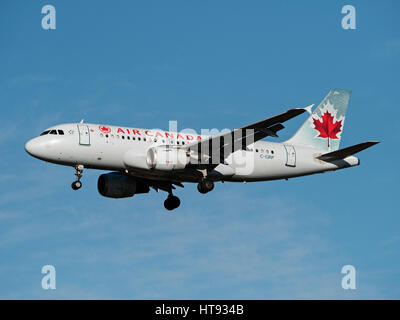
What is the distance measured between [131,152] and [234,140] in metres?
6.42

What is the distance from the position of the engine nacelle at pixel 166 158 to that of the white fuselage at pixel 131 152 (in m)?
0.40

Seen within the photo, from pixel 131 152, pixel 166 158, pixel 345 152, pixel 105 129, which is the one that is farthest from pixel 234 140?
pixel 345 152

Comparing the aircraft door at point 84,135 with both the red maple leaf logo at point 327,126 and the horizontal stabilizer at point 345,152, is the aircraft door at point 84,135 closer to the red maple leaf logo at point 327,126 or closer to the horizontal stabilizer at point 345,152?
the horizontal stabilizer at point 345,152

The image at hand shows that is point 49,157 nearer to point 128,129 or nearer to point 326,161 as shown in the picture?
point 128,129

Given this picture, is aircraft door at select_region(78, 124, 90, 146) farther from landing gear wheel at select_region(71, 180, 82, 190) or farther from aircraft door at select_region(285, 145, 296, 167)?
aircraft door at select_region(285, 145, 296, 167)

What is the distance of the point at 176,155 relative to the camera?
50.4 meters

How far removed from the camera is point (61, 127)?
50.7 m

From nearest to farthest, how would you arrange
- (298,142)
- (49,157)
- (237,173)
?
1. (49,157)
2. (237,173)
3. (298,142)

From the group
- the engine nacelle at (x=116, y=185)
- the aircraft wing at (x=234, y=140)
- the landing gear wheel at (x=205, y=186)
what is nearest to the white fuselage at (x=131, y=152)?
the landing gear wheel at (x=205, y=186)

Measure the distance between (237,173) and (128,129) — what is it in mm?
7913

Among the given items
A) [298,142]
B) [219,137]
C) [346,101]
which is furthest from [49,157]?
[346,101]

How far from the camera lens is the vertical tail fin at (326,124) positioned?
59.1m

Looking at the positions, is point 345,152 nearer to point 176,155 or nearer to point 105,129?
point 176,155

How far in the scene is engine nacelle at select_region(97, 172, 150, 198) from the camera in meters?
54.8
